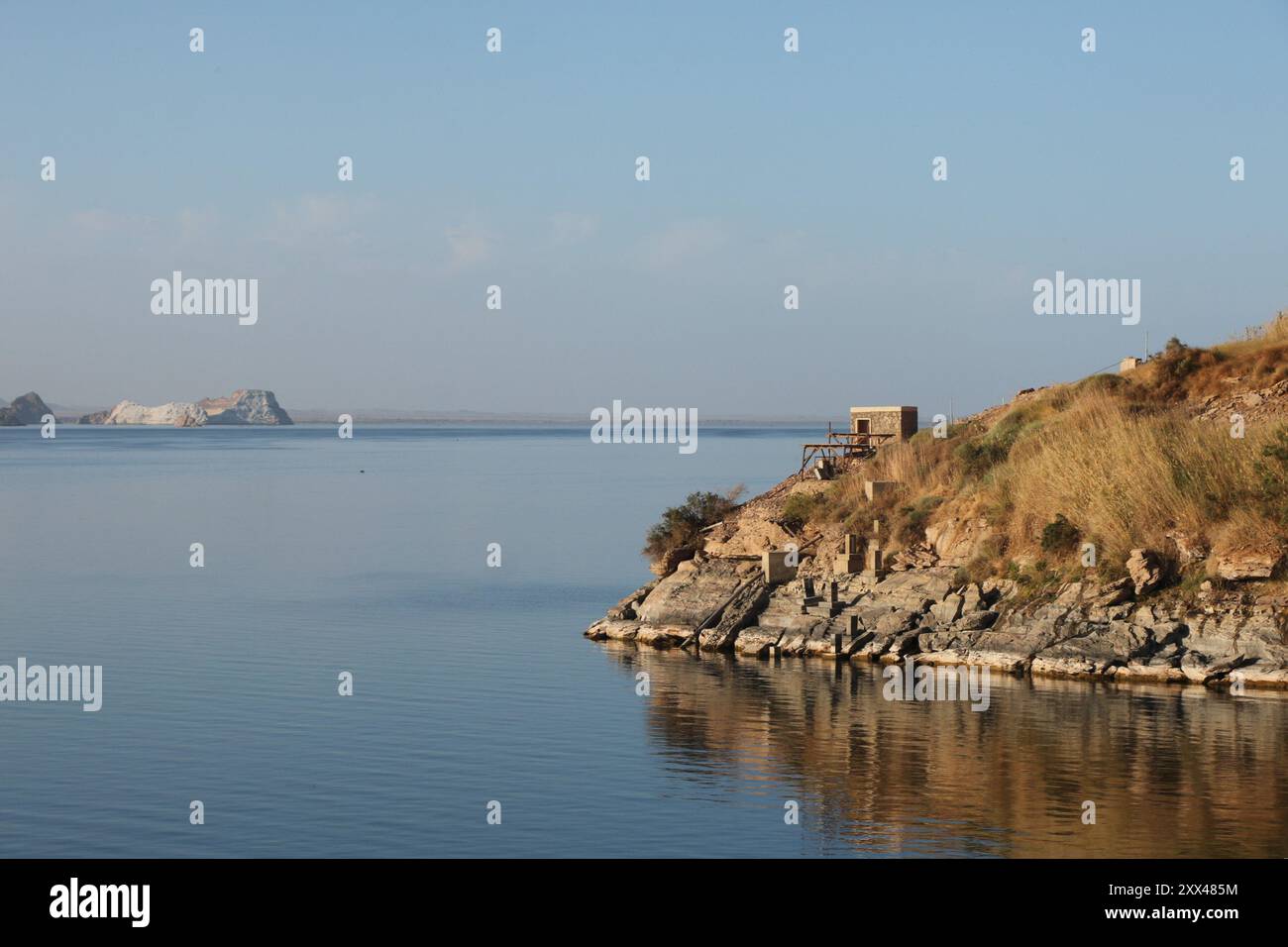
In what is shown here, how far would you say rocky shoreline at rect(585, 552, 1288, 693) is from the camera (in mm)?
37406

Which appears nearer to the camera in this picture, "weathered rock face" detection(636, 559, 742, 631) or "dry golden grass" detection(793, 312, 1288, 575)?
"dry golden grass" detection(793, 312, 1288, 575)

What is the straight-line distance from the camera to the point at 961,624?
40.9 meters

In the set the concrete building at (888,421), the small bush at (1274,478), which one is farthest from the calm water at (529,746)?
the concrete building at (888,421)

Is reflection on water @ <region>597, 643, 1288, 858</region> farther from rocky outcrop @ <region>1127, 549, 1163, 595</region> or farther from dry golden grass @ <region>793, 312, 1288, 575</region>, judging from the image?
dry golden grass @ <region>793, 312, 1288, 575</region>

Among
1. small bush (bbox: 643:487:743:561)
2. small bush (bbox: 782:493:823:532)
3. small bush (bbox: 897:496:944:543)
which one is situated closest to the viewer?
small bush (bbox: 897:496:944:543)

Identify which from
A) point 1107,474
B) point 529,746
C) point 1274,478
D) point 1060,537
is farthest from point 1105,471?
point 529,746

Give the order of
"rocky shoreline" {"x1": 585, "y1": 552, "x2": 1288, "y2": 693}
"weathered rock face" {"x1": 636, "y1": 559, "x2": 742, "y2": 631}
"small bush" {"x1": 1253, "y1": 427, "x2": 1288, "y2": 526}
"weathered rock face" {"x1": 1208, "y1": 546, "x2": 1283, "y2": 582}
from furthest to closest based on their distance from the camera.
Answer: "weathered rock face" {"x1": 636, "y1": 559, "x2": 742, "y2": 631}
"small bush" {"x1": 1253, "y1": 427, "x2": 1288, "y2": 526}
"weathered rock face" {"x1": 1208, "y1": 546, "x2": 1283, "y2": 582}
"rocky shoreline" {"x1": 585, "y1": 552, "x2": 1288, "y2": 693}

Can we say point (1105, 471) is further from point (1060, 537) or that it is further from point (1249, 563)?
point (1249, 563)

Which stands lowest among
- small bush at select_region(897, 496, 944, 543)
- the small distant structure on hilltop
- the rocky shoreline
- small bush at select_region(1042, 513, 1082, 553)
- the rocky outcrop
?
the rocky shoreline

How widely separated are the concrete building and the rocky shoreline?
11782 millimetres

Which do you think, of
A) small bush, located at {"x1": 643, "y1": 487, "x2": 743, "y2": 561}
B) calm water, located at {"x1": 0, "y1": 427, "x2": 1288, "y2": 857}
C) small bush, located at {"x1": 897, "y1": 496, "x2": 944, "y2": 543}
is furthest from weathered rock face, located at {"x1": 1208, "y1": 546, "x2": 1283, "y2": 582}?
small bush, located at {"x1": 643, "y1": 487, "x2": 743, "y2": 561}

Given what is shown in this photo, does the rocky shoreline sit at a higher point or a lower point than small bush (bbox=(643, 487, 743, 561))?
lower

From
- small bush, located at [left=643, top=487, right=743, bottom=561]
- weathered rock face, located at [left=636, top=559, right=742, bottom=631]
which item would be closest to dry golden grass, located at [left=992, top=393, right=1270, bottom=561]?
weathered rock face, located at [left=636, top=559, right=742, bottom=631]

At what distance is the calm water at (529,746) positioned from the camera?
24.9 meters
